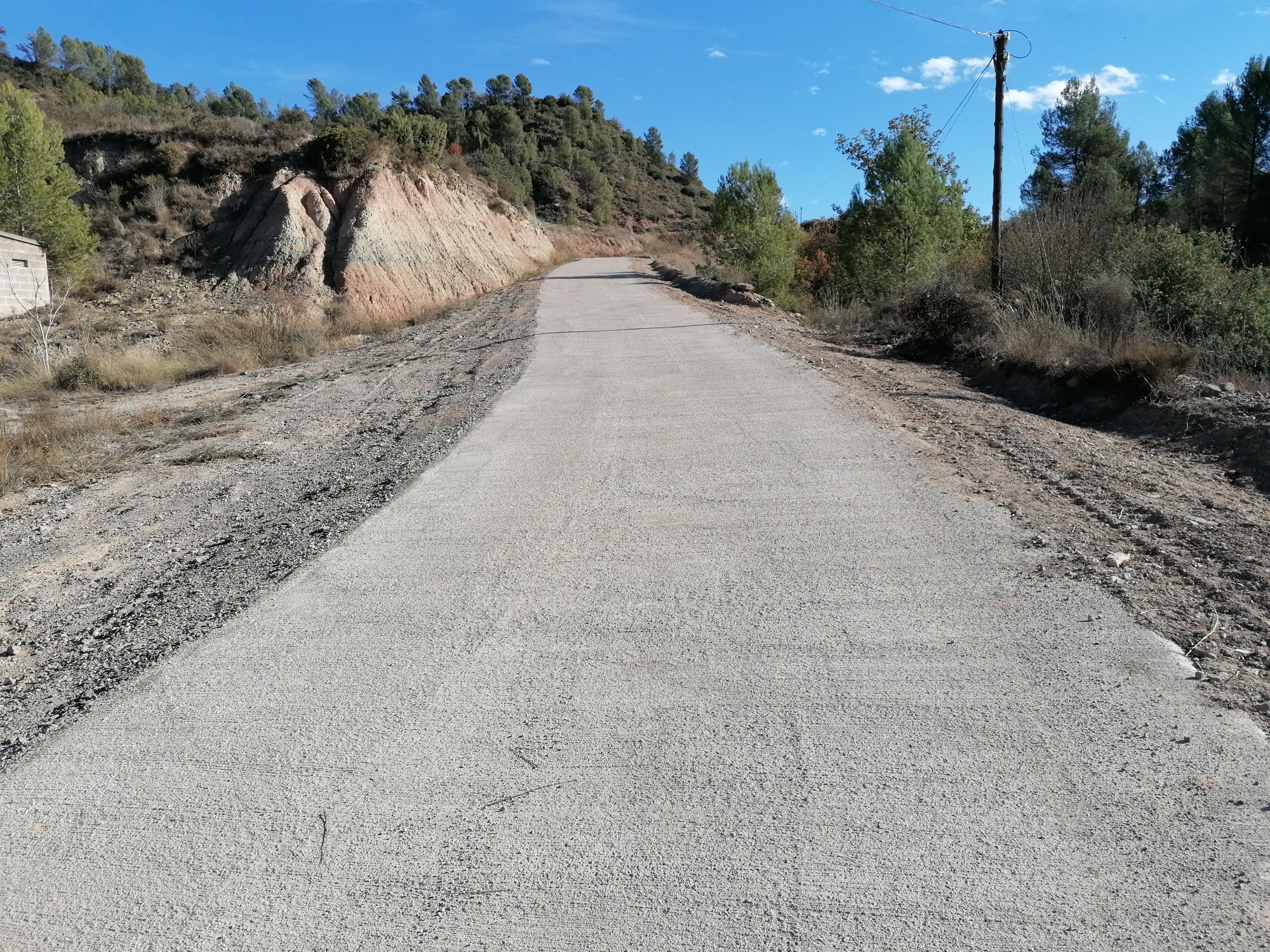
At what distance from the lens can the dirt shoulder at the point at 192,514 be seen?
493cm

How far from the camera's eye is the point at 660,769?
3.46 m

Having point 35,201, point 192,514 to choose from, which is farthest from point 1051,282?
point 35,201

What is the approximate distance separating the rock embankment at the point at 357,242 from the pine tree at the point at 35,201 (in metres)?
4.11

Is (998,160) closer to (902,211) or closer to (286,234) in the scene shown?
(902,211)

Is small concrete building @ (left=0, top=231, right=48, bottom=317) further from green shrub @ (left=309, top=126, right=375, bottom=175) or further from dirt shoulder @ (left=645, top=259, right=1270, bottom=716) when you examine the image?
dirt shoulder @ (left=645, top=259, right=1270, bottom=716)

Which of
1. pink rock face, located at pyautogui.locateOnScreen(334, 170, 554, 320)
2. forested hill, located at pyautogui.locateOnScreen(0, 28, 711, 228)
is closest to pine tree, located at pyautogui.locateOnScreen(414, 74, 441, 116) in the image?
forested hill, located at pyautogui.locateOnScreen(0, 28, 711, 228)

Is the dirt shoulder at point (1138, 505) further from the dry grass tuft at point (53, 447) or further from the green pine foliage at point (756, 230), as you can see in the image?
the green pine foliage at point (756, 230)

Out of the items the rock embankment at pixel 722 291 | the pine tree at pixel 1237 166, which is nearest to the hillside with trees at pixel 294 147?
the rock embankment at pixel 722 291

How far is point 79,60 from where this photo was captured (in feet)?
250

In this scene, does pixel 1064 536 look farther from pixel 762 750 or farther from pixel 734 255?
pixel 734 255

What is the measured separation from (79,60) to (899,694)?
93125 mm

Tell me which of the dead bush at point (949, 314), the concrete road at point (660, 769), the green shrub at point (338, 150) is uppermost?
the green shrub at point (338, 150)

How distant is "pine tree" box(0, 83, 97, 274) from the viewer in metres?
30.3

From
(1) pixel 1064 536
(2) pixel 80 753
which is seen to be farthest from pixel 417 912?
(1) pixel 1064 536
